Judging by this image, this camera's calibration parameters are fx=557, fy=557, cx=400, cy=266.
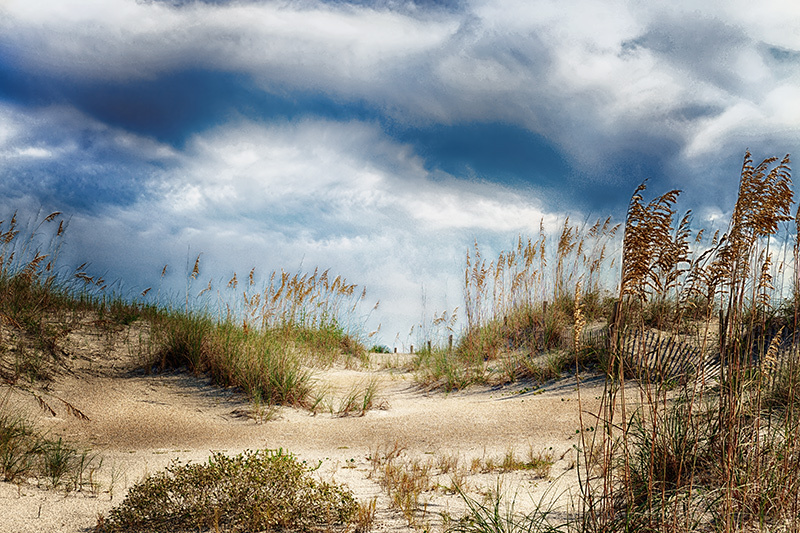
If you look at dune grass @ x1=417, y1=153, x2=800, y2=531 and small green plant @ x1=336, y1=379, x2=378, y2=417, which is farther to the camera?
small green plant @ x1=336, y1=379, x2=378, y2=417

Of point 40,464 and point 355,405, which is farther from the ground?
point 355,405

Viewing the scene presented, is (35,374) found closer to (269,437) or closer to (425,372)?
(269,437)

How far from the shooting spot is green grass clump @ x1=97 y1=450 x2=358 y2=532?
3074mm

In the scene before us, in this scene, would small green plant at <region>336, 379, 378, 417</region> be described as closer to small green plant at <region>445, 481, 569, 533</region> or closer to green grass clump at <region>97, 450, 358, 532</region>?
green grass clump at <region>97, 450, 358, 532</region>

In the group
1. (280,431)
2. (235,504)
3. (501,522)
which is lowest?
(280,431)

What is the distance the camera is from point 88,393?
6875mm

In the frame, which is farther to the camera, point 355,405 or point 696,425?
point 355,405

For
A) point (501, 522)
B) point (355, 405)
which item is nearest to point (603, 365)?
point (355, 405)

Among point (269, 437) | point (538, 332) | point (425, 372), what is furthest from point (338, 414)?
point (538, 332)

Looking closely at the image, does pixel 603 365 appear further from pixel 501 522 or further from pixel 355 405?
pixel 501 522

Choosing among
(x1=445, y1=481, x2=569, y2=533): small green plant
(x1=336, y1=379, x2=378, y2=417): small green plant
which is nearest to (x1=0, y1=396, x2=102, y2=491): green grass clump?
(x1=445, y1=481, x2=569, y2=533): small green plant

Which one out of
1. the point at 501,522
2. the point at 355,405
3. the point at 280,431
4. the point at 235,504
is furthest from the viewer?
the point at 355,405

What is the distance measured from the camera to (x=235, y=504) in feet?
10.5

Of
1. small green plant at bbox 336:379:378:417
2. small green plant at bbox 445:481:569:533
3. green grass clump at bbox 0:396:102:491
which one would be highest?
small green plant at bbox 445:481:569:533
